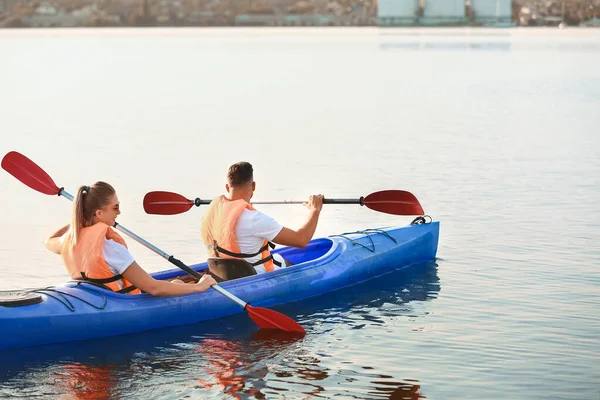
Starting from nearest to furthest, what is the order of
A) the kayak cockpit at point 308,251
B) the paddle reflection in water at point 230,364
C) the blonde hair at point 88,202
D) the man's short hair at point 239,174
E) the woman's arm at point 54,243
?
1. the paddle reflection in water at point 230,364
2. the blonde hair at point 88,202
3. the woman's arm at point 54,243
4. the man's short hair at point 239,174
5. the kayak cockpit at point 308,251

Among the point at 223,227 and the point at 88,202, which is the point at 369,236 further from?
the point at 88,202

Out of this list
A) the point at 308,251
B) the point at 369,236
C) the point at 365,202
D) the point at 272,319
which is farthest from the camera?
the point at 369,236

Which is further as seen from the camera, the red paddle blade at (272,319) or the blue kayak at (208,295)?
the red paddle blade at (272,319)

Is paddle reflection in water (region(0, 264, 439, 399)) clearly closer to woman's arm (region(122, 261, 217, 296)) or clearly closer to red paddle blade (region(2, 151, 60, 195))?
woman's arm (region(122, 261, 217, 296))

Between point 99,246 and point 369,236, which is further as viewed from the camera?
point 369,236

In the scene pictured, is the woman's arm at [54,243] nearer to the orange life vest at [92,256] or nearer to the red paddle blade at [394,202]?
the orange life vest at [92,256]

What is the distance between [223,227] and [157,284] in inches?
29.6

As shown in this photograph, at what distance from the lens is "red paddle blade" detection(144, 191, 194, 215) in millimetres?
9273

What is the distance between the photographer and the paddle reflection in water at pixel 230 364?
6621 millimetres

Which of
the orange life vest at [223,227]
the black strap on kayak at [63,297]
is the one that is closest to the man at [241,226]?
the orange life vest at [223,227]

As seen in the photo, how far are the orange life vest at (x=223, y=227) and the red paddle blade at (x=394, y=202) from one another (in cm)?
134

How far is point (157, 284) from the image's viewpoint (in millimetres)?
7512

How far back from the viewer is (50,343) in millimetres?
7395

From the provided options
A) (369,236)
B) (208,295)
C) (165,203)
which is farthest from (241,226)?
(369,236)
